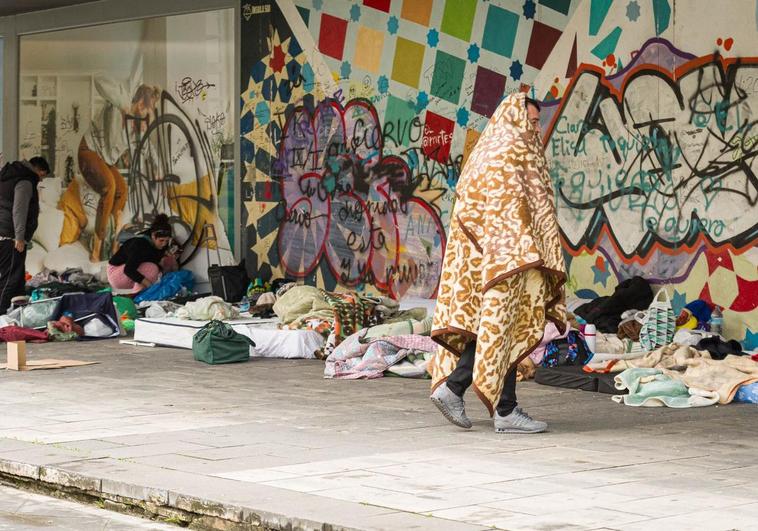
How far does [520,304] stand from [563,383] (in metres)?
2.79

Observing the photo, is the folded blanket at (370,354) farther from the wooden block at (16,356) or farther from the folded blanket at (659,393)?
the wooden block at (16,356)

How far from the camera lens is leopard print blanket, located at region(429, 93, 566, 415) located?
8.69 meters

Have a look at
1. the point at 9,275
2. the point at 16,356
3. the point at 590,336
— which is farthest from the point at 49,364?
the point at 590,336

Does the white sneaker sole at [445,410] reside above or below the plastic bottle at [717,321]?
below

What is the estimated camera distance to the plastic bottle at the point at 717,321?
12.9 meters

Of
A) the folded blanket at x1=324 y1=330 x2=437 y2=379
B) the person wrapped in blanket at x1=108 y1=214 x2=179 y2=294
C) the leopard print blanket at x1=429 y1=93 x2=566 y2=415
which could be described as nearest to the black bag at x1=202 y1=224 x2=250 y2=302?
the person wrapped in blanket at x1=108 y1=214 x2=179 y2=294

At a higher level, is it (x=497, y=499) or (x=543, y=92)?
(x=543, y=92)

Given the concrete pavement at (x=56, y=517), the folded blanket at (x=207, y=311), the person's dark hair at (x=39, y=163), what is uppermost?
the person's dark hair at (x=39, y=163)

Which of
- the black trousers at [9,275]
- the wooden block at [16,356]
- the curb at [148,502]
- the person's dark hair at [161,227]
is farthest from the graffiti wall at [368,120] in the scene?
the curb at [148,502]

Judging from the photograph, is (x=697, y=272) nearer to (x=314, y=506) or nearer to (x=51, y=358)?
(x=51, y=358)

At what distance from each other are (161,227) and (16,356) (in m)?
7.16

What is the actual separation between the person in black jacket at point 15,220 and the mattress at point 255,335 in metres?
2.28

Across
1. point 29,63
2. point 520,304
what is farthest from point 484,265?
point 29,63

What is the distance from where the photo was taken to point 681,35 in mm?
13531
